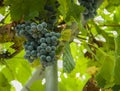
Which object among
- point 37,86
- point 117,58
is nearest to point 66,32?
point 117,58

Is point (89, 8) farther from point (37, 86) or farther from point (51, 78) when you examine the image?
point (37, 86)

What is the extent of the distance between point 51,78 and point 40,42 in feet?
0.28

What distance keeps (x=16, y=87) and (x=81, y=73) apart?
0.85ft

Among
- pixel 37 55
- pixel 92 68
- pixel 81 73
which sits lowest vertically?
→ pixel 81 73

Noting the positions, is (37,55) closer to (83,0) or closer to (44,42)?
(44,42)

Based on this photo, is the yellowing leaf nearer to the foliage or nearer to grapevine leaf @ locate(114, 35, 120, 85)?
the foliage

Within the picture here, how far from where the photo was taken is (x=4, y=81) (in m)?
1.03

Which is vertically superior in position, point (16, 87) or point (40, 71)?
point (40, 71)

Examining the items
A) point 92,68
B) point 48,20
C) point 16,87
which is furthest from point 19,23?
point 16,87

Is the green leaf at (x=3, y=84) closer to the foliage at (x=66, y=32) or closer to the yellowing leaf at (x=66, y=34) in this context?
the foliage at (x=66, y=32)

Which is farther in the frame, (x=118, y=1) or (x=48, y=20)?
(x=118, y=1)

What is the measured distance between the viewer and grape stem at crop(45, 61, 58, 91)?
75cm

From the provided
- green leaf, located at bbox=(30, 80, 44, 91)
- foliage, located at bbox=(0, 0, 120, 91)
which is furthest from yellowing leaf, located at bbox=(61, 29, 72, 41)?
green leaf, located at bbox=(30, 80, 44, 91)

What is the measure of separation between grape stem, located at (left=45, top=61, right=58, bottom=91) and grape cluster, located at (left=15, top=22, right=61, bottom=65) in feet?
0.19
